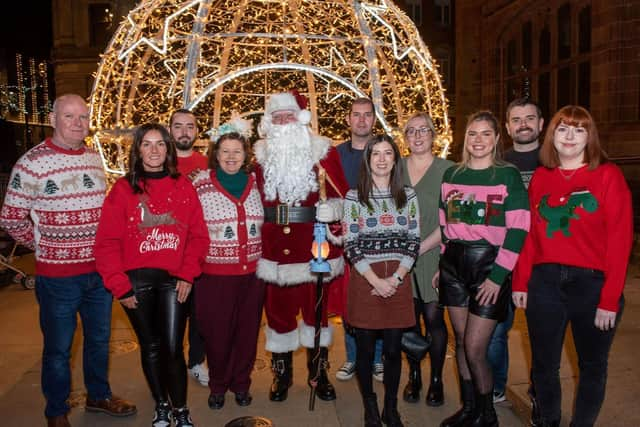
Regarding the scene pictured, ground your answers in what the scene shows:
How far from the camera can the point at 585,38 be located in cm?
1046

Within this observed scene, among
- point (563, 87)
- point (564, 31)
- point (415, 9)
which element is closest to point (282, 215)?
point (563, 87)

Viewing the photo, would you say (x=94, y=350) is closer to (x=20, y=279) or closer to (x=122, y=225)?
(x=122, y=225)

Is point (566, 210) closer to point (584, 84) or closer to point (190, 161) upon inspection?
point (190, 161)

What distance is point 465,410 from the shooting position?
2.94 meters

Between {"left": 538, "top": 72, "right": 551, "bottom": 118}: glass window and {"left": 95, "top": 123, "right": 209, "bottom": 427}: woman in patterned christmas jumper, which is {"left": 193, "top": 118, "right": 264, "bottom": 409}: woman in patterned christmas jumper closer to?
{"left": 95, "top": 123, "right": 209, "bottom": 427}: woman in patterned christmas jumper

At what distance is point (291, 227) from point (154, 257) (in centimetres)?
94

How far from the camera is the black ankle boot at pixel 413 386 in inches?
135

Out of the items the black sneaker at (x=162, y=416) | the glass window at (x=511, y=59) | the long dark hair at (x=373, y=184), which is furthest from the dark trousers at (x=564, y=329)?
the glass window at (x=511, y=59)

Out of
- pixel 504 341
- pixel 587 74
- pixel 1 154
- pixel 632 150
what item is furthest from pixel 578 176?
pixel 1 154

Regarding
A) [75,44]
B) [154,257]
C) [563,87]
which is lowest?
[154,257]

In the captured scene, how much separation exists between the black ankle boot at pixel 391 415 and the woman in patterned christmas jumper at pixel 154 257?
110cm

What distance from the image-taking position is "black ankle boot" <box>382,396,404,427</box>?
2.88 m

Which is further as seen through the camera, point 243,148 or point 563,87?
point 563,87

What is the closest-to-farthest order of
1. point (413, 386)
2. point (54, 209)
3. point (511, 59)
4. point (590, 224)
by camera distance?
1. point (590, 224)
2. point (54, 209)
3. point (413, 386)
4. point (511, 59)
